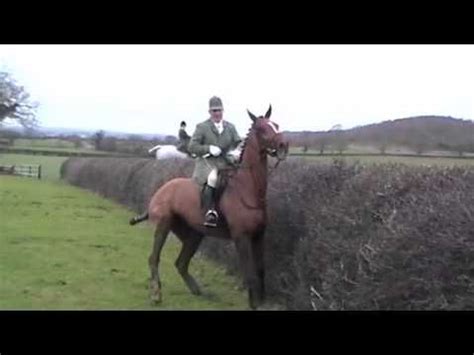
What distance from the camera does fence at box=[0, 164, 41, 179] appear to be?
35006mm

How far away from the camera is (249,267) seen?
7785 millimetres

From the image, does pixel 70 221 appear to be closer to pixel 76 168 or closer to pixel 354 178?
pixel 354 178

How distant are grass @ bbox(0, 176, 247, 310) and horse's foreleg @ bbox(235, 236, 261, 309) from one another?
0.62 meters

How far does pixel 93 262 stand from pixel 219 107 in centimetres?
486

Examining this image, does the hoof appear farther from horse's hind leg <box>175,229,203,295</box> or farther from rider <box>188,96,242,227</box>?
Answer: rider <box>188,96,242,227</box>

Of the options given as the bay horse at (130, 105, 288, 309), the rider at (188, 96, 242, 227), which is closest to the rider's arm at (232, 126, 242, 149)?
the rider at (188, 96, 242, 227)

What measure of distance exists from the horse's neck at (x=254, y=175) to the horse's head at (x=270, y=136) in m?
0.13

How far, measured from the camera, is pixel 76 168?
112 feet

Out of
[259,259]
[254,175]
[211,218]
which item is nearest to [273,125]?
[254,175]

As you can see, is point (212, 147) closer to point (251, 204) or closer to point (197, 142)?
point (197, 142)

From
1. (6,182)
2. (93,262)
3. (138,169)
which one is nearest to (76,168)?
(6,182)

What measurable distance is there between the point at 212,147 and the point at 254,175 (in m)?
0.65

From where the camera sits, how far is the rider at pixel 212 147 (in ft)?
26.8

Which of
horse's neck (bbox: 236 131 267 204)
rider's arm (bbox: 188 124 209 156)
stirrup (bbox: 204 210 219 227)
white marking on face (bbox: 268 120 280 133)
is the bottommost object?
stirrup (bbox: 204 210 219 227)
